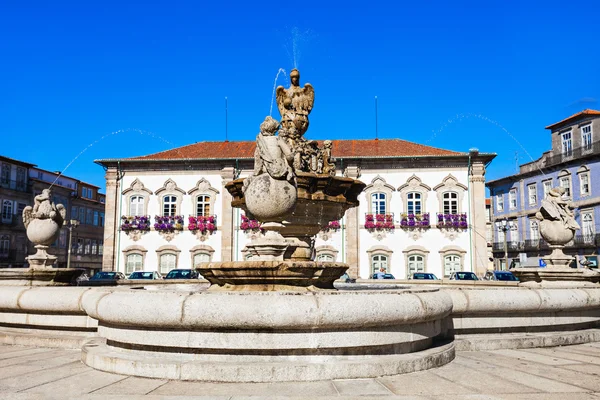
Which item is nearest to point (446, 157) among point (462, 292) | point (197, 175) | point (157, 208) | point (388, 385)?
point (197, 175)

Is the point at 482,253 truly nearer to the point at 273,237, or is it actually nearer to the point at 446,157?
the point at 446,157

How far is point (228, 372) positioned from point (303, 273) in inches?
63.1

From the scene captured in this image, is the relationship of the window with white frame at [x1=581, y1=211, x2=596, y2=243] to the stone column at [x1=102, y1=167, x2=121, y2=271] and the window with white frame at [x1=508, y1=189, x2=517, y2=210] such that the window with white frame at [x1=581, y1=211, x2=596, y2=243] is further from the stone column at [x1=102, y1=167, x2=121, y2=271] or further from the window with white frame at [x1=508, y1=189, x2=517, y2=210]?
the stone column at [x1=102, y1=167, x2=121, y2=271]

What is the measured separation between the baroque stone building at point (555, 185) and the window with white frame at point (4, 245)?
4057 cm

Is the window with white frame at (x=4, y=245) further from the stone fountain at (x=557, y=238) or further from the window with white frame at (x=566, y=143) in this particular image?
the window with white frame at (x=566, y=143)

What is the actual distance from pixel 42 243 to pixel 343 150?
27631 millimetres

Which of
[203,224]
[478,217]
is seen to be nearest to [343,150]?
[478,217]

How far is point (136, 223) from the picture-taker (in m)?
36.6

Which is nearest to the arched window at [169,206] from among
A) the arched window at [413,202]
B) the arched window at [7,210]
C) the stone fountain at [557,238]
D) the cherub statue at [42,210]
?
the arched window at [413,202]

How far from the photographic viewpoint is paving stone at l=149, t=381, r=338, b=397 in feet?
A: 14.2

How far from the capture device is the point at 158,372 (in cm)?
486

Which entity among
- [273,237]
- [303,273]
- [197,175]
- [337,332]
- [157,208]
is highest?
[197,175]

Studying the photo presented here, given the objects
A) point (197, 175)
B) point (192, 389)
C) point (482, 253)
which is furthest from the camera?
point (197, 175)

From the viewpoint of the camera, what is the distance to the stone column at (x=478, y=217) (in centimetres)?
3419
